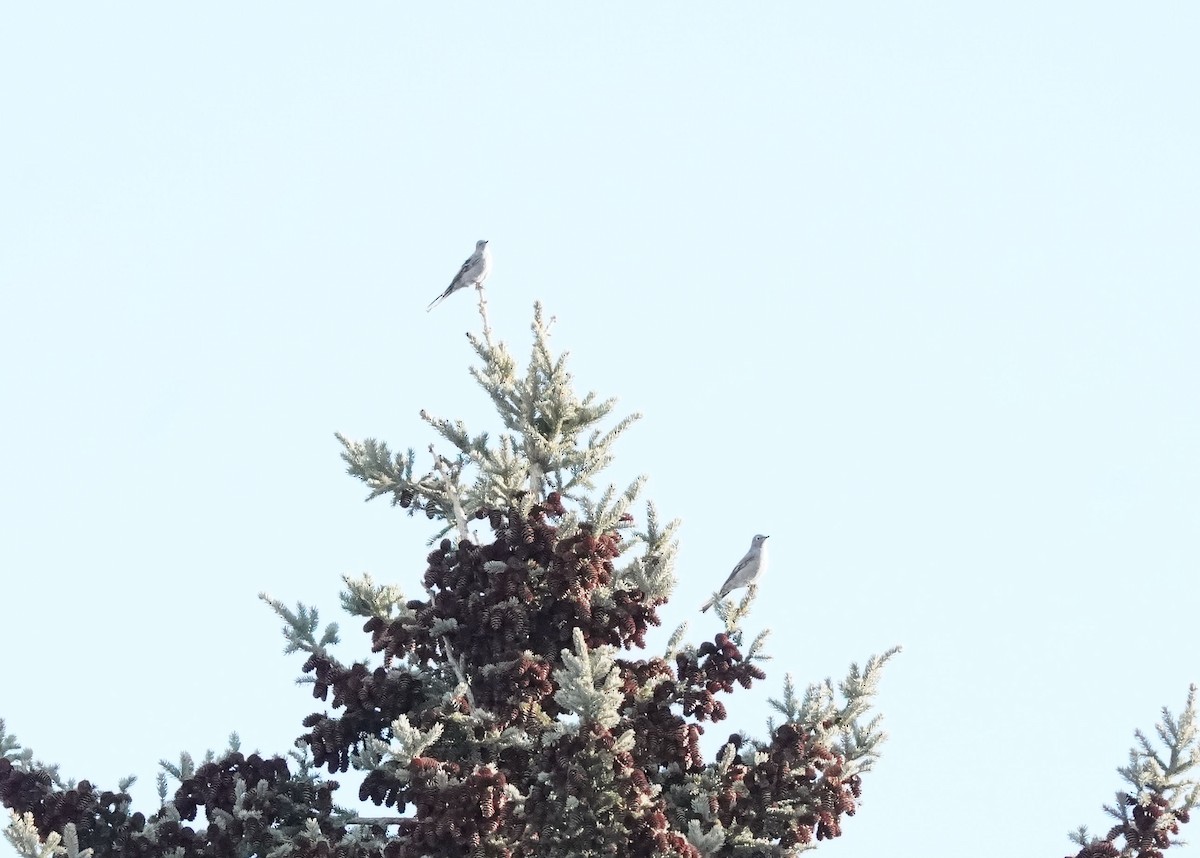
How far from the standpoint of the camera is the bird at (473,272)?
61.1 ft

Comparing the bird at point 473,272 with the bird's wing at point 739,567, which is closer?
→ the bird's wing at point 739,567

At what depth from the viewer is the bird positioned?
1861 cm

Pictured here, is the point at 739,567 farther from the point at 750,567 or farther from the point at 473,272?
the point at 473,272

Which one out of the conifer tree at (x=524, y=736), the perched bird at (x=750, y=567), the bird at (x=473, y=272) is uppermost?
the bird at (x=473, y=272)

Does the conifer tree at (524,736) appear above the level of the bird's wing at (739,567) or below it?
below

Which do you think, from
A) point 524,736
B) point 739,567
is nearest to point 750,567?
point 739,567

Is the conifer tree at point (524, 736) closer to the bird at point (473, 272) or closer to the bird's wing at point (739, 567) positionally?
the bird's wing at point (739, 567)

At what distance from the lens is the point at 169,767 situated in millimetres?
11305

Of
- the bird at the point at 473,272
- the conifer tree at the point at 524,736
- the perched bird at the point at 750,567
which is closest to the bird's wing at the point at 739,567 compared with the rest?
the perched bird at the point at 750,567

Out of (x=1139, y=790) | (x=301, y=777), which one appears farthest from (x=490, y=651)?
(x=1139, y=790)

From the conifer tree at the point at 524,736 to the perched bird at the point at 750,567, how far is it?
2.40m

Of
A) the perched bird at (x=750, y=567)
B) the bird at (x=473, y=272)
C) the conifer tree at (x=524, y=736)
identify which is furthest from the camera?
the bird at (x=473, y=272)

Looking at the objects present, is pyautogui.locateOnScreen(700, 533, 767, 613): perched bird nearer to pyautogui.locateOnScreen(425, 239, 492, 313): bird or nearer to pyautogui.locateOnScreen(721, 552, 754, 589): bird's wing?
pyautogui.locateOnScreen(721, 552, 754, 589): bird's wing

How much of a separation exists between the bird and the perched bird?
5470mm
